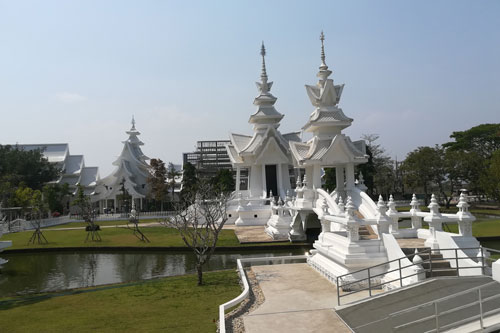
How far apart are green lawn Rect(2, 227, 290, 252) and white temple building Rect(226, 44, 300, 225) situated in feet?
22.5

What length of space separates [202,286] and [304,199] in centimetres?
1068

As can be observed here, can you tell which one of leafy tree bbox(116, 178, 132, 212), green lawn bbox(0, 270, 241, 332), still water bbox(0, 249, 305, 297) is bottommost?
still water bbox(0, 249, 305, 297)

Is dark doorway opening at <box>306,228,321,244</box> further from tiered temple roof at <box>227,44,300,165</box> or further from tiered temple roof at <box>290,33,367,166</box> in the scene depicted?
tiered temple roof at <box>227,44,300,165</box>

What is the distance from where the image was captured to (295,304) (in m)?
10.6

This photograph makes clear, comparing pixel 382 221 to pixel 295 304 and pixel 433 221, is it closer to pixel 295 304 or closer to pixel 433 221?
pixel 433 221

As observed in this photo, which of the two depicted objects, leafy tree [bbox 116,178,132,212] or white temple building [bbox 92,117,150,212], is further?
white temple building [bbox 92,117,150,212]

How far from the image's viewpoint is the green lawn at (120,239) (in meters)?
25.6

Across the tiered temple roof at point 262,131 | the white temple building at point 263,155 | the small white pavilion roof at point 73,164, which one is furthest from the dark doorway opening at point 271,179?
the small white pavilion roof at point 73,164

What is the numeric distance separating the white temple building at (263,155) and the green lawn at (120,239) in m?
6.87

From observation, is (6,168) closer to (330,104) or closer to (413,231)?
(330,104)

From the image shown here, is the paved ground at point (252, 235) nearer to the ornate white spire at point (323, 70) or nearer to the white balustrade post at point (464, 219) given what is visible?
the ornate white spire at point (323, 70)

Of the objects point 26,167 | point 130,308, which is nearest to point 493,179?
point 130,308

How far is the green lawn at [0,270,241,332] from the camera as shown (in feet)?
32.2

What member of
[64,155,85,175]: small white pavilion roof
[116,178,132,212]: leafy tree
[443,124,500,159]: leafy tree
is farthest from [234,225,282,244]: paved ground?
[64,155,85,175]: small white pavilion roof
